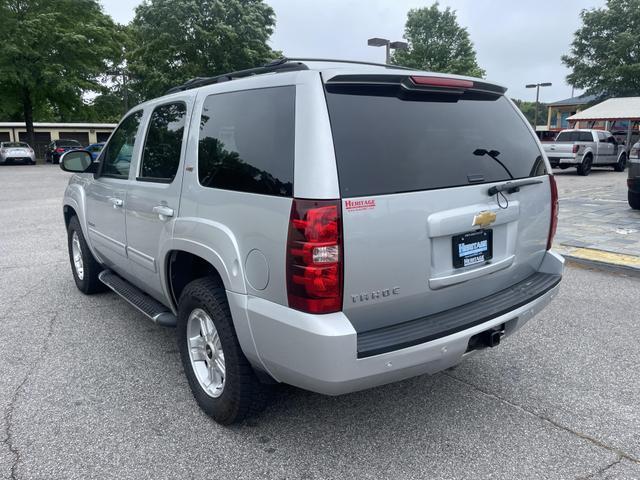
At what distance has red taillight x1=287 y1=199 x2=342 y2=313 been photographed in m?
2.28

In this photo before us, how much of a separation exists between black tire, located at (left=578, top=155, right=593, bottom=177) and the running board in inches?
765

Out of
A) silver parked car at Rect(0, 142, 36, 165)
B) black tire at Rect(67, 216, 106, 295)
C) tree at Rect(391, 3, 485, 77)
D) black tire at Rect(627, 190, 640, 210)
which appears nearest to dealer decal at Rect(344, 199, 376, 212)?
black tire at Rect(67, 216, 106, 295)

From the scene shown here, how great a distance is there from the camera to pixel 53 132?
152 feet

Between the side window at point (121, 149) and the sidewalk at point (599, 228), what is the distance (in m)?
5.44

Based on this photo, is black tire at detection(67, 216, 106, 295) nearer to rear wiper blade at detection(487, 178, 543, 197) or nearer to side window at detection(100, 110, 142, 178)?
side window at detection(100, 110, 142, 178)

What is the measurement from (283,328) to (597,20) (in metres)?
37.9

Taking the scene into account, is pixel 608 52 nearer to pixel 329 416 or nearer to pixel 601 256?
pixel 601 256

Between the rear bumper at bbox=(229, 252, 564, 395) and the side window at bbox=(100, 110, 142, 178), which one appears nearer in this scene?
the rear bumper at bbox=(229, 252, 564, 395)

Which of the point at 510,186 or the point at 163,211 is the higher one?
the point at 510,186

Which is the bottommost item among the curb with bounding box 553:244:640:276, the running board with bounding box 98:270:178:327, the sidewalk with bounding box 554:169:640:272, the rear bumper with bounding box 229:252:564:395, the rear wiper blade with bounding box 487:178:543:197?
the curb with bounding box 553:244:640:276

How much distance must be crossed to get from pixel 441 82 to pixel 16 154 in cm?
3383

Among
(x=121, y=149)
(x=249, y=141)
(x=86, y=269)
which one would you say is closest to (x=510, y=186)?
(x=249, y=141)

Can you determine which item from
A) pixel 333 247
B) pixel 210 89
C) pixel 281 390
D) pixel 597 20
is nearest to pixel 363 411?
pixel 281 390

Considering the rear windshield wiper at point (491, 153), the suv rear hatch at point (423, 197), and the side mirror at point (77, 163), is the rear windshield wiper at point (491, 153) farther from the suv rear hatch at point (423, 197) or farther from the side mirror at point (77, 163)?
the side mirror at point (77, 163)
